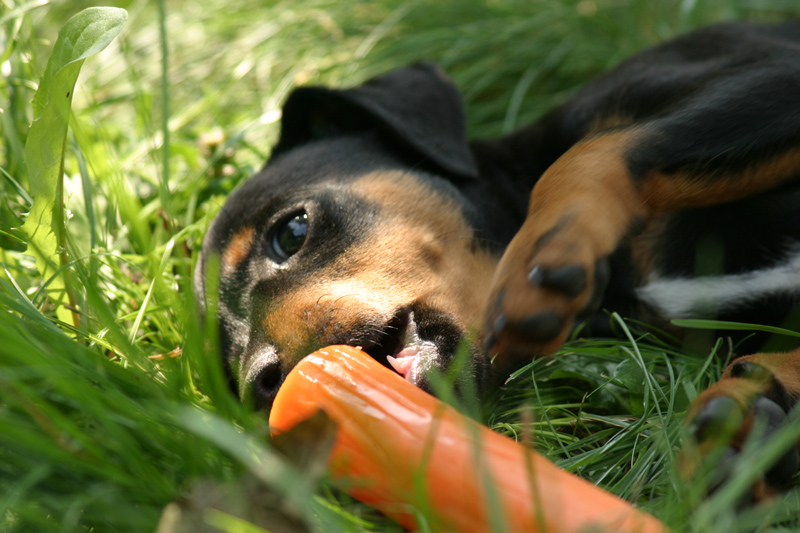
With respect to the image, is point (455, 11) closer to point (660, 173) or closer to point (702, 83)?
point (702, 83)

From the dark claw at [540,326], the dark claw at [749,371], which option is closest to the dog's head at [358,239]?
the dark claw at [540,326]

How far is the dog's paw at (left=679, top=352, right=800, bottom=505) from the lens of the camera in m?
1.35

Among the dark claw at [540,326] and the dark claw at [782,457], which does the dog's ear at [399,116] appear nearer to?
the dark claw at [540,326]

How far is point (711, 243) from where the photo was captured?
7.39 ft

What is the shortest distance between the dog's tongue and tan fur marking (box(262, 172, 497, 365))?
11cm

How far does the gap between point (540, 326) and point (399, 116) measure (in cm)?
140

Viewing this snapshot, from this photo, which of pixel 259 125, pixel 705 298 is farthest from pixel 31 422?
pixel 259 125

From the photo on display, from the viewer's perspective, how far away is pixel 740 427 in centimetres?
149

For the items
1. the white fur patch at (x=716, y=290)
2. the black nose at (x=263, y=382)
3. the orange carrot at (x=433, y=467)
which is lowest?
the white fur patch at (x=716, y=290)

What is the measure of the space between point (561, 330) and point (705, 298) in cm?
105

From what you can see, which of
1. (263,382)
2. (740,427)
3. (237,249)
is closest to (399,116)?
(237,249)

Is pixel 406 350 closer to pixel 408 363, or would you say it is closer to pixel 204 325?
pixel 408 363

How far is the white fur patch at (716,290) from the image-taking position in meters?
2.16

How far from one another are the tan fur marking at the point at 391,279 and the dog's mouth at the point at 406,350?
4 centimetres
